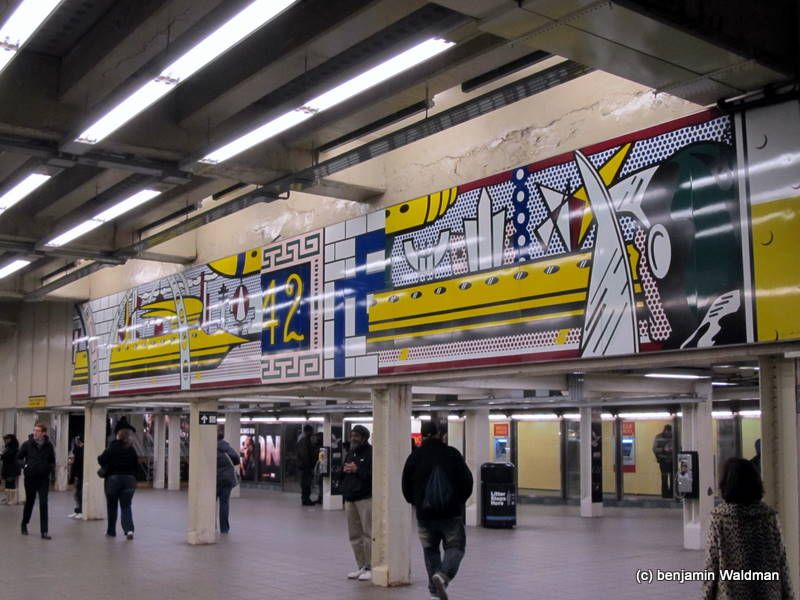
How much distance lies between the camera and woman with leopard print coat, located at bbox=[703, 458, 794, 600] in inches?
182

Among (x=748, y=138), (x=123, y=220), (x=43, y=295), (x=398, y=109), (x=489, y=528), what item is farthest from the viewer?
(x=43, y=295)

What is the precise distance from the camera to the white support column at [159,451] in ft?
89.2

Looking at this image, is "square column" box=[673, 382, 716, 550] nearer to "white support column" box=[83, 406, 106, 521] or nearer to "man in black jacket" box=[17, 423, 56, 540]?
"man in black jacket" box=[17, 423, 56, 540]

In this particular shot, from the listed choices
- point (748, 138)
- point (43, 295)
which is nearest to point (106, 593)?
point (748, 138)

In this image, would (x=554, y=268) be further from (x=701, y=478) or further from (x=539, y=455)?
(x=539, y=455)

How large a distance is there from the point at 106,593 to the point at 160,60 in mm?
5287

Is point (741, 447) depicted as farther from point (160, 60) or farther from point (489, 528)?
point (160, 60)

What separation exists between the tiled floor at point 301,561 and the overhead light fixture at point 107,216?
165 inches

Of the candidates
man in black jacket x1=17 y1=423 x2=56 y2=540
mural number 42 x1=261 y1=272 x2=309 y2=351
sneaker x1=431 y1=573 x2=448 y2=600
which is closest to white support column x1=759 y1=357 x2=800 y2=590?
sneaker x1=431 y1=573 x2=448 y2=600

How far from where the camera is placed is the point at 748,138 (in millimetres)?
6609

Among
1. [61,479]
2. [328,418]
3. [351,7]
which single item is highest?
[351,7]

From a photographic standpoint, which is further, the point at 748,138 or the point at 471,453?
the point at 471,453

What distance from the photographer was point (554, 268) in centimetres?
801

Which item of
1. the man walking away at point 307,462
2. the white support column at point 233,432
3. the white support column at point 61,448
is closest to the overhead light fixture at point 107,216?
the man walking away at point 307,462
